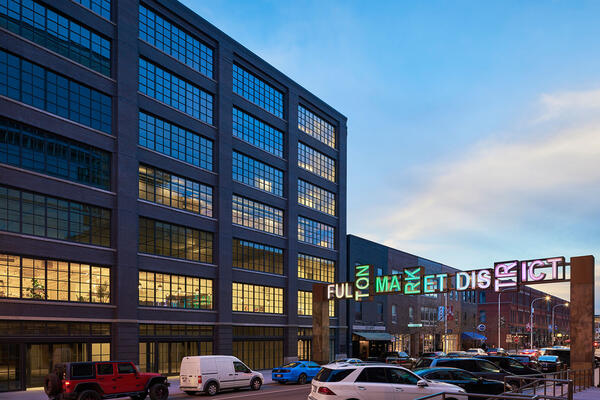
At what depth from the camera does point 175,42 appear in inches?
1737

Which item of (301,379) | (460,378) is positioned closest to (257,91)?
(301,379)

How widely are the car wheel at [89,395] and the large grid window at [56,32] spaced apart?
2075 centimetres

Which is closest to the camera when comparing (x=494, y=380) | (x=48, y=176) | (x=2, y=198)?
(x=494, y=380)

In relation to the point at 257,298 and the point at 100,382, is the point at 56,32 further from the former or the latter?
the point at 257,298

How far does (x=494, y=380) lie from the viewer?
974 inches

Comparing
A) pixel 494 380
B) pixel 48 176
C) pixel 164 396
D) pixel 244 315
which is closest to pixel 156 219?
pixel 48 176

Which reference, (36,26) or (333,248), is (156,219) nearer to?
(36,26)

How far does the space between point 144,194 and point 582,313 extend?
1107 inches

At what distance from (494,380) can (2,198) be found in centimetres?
2648

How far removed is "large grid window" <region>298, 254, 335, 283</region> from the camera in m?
57.2

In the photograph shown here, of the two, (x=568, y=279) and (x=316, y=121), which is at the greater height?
(x=316, y=121)

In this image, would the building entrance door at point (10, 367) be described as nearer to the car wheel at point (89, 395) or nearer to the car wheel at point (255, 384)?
the car wheel at point (89, 395)

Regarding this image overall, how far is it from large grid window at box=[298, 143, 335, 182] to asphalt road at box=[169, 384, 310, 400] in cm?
2961

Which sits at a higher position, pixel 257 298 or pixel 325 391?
pixel 325 391
